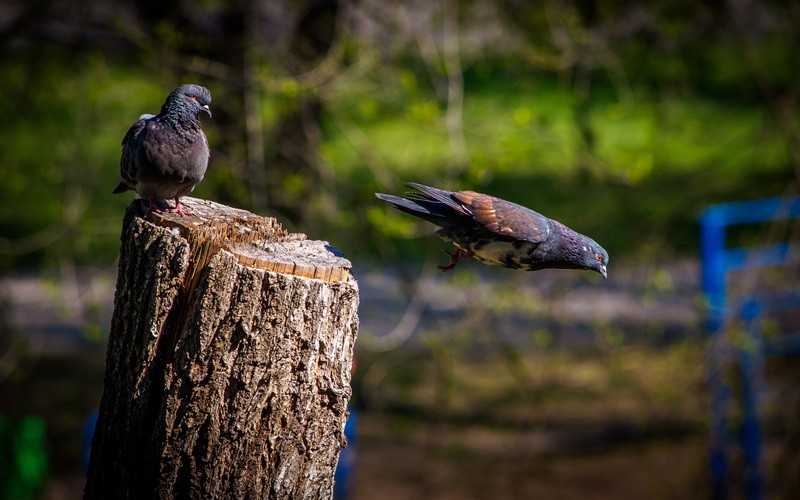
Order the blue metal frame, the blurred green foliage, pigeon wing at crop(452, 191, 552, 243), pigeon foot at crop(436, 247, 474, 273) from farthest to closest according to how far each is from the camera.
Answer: the blue metal frame < the blurred green foliage < pigeon foot at crop(436, 247, 474, 273) < pigeon wing at crop(452, 191, 552, 243)

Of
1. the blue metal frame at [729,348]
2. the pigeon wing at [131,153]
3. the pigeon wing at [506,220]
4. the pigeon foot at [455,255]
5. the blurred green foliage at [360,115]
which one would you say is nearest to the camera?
the pigeon wing at [506,220]

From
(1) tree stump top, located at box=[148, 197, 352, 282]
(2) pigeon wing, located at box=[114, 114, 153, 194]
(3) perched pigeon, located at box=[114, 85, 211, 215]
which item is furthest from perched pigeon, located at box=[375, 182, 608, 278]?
(2) pigeon wing, located at box=[114, 114, 153, 194]

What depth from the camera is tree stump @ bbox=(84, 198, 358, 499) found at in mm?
2697

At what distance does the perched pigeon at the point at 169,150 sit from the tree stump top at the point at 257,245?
0.80 ft

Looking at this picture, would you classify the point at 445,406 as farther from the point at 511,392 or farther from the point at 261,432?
the point at 261,432

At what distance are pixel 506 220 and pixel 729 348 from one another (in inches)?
138

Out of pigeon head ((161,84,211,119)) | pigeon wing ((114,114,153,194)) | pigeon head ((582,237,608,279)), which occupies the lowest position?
pigeon head ((582,237,608,279))

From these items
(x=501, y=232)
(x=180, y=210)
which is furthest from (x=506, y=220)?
(x=180, y=210)

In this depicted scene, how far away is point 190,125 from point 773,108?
445 centimetres

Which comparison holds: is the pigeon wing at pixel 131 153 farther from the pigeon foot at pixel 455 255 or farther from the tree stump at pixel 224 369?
the pigeon foot at pixel 455 255

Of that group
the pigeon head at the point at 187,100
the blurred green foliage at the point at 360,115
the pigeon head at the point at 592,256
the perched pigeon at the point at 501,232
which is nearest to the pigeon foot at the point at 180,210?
the pigeon head at the point at 187,100

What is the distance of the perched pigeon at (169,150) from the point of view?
3.28 meters

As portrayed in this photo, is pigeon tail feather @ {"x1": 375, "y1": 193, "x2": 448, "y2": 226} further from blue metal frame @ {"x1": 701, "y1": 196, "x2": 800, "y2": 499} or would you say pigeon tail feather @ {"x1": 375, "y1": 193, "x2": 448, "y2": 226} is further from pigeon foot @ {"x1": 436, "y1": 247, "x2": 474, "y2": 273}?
blue metal frame @ {"x1": 701, "y1": 196, "x2": 800, "y2": 499}

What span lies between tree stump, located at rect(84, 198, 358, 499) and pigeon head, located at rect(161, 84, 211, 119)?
66 centimetres
